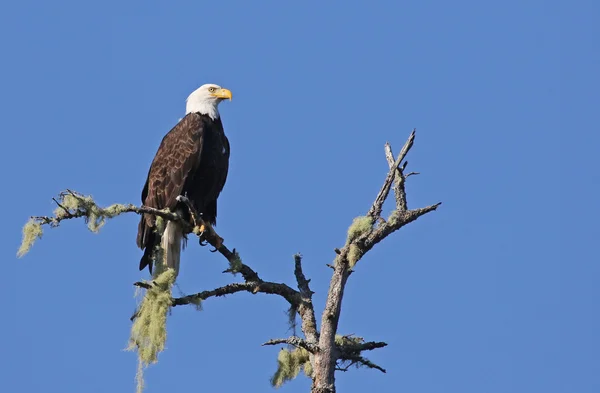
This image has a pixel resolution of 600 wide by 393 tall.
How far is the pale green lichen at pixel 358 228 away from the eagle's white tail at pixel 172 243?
185 cm

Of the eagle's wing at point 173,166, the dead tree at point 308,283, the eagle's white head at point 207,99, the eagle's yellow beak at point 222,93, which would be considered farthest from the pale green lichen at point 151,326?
the eagle's yellow beak at point 222,93

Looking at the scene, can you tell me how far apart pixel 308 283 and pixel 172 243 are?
1.60m

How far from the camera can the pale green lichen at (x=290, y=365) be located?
553 centimetres

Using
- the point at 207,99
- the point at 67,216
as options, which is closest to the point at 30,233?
the point at 67,216

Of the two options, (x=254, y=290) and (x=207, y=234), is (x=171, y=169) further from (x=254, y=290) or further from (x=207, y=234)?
(x=254, y=290)

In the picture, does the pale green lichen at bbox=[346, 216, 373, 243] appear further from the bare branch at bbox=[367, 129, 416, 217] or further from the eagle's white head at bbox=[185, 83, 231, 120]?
the eagle's white head at bbox=[185, 83, 231, 120]

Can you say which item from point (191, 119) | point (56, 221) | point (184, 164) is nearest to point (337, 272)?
point (56, 221)

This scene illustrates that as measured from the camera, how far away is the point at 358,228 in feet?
17.9

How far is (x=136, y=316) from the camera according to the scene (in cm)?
557

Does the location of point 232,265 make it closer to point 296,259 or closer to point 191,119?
point 296,259

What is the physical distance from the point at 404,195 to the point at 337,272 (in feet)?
2.17

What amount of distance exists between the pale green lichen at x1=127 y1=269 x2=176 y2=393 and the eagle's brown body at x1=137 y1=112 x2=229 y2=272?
153 cm

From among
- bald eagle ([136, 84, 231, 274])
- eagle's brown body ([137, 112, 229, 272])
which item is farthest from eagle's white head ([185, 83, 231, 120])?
eagle's brown body ([137, 112, 229, 272])

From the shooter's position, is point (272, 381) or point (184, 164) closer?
point (272, 381)
